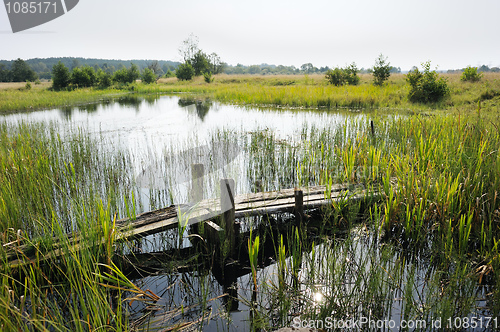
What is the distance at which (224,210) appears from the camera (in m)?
3.14

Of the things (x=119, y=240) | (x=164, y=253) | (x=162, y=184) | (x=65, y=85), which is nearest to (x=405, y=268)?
(x=164, y=253)

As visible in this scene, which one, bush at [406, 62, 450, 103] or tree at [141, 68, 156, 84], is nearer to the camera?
bush at [406, 62, 450, 103]

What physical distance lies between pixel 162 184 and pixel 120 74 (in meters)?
35.8

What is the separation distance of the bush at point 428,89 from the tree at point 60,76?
1227 inches

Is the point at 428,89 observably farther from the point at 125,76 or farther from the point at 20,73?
the point at 20,73

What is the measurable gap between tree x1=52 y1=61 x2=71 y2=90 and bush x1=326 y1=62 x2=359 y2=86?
84.8 ft

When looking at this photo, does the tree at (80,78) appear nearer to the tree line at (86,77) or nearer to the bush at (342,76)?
the tree line at (86,77)

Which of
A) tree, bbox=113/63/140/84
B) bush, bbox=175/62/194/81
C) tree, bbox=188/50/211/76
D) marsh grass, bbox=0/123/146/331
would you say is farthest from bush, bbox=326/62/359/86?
tree, bbox=188/50/211/76

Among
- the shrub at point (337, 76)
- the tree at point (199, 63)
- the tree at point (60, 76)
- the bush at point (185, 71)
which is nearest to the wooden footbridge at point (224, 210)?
the shrub at point (337, 76)

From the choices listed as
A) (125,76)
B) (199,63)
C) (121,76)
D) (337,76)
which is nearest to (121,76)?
(121,76)

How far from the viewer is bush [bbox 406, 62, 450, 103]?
41.6ft

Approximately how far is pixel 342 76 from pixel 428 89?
27.6 feet

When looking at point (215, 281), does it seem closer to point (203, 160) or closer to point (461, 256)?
point (461, 256)

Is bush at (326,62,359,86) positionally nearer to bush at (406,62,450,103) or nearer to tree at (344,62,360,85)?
tree at (344,62,360,85)
